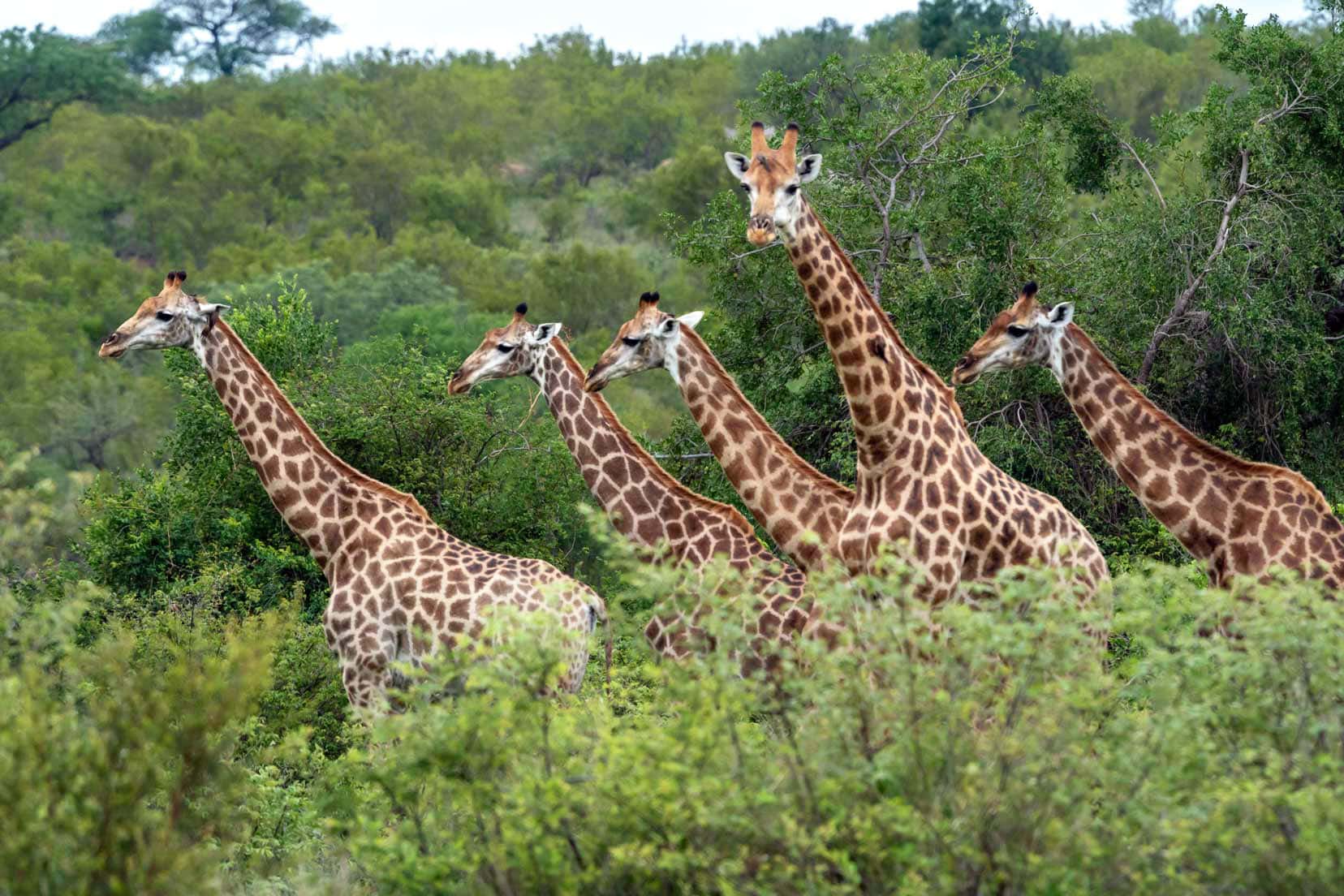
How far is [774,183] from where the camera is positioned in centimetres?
927

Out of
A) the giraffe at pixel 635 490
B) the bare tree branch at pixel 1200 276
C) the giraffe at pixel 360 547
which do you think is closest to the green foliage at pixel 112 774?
the giraffe at pixel 360 547

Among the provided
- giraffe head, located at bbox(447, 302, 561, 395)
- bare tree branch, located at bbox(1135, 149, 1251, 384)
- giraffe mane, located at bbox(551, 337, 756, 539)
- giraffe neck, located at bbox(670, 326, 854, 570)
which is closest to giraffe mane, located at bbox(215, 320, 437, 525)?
giraffe head, located at bbox(447, 302, 561, 395)

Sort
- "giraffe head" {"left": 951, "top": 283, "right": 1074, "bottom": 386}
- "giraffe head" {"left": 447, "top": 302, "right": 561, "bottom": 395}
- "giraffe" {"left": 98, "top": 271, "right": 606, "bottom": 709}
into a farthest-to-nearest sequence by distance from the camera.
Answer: "giraffe head" {"left": 447, "top": 302, "right": 561, "bottom": 395} < "giraffe" {"left": 98, "top": 271, "right": 606, "bottom": 709} < "giraffe head" {"left": 951, "top": 283, "right": 1074, "bottom": 386}

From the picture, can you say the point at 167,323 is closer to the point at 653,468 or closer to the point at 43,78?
the point at 653,468

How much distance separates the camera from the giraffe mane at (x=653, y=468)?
1066 centimetres

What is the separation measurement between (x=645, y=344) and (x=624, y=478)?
78 cm

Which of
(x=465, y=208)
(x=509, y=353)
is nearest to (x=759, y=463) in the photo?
(x=509, y=353)

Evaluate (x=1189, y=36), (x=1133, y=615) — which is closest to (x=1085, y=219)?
(x=1133, y=615)

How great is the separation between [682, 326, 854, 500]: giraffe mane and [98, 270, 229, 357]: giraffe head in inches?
114

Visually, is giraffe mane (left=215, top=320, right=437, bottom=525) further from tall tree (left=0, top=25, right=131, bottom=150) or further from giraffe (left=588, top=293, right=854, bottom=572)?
tall tree (left=0, top=25, right=131, bottom=150)

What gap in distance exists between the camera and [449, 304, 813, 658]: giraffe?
10.2m

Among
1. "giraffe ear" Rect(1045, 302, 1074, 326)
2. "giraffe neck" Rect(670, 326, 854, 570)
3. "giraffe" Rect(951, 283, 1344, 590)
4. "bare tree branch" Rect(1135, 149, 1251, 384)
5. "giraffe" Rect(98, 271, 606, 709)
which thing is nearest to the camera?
"giraffe" Rect(951, 283, 1344, 590)

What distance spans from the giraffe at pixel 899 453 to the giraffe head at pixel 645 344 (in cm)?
132

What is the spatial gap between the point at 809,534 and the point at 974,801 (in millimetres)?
1156
